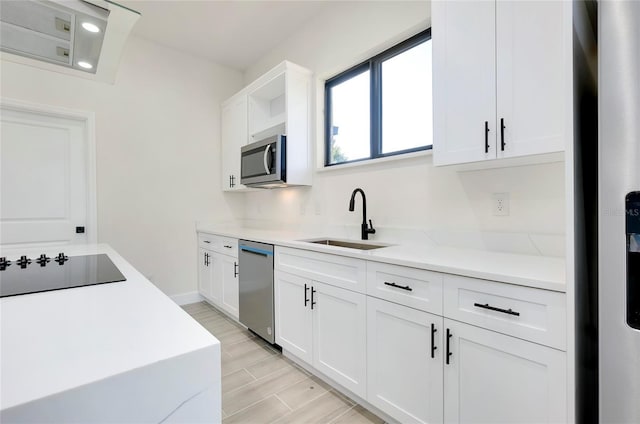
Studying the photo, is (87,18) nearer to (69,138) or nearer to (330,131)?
(330,131)

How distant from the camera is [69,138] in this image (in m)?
2.99

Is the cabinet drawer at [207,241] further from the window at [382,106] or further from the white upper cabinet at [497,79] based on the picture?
the white upper cabinet at [497,79]

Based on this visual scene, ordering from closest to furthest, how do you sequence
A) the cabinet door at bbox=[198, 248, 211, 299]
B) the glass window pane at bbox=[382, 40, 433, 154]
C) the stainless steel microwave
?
the glass window pane at bbox=[382, 40, 433, 154] < the stainless steel microwave < the cabinet door at bbox=[198, 248, 211, 299]

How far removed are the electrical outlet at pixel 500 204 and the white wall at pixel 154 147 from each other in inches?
123

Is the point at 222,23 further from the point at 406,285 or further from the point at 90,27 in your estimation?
the point at 406,285

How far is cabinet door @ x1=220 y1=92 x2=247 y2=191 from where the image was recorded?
348 cm

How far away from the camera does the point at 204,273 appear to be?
138 inches

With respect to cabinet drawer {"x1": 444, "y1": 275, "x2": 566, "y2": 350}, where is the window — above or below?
above

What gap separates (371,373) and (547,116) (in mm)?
1464

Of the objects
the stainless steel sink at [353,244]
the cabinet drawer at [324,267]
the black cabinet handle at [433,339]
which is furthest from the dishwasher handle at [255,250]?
the black cabinet handle at [433,339]

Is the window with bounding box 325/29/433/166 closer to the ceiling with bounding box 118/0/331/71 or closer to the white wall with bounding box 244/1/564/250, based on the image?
the white wall with bounding box 244/1/564/250

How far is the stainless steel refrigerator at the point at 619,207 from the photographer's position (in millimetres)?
790

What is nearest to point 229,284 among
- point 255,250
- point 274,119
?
point 255,250

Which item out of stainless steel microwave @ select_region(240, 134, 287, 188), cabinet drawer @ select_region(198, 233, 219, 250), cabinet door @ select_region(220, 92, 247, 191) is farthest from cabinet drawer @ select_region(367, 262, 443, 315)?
cabinet door @ select_region(220, 92, 247, 191)
